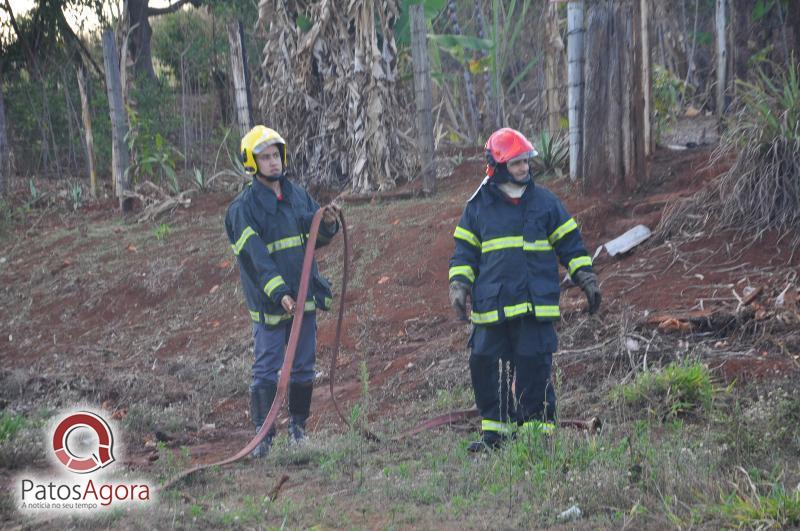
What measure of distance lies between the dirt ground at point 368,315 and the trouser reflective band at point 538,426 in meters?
0.87

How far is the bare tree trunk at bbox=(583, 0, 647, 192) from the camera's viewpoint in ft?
33.3

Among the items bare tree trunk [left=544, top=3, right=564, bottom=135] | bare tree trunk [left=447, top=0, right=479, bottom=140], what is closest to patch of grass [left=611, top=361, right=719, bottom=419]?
bare tree trunk [left=544, top=3, right=564, bottom=135]

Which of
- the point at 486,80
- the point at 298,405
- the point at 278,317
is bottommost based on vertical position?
the point at 298,405

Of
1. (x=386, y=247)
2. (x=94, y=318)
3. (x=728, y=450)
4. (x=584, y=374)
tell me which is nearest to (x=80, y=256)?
(x=94, y=318)

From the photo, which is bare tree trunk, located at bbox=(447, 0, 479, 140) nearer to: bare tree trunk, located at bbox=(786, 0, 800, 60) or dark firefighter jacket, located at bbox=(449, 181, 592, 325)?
bare tree trunk, located at bbox=(786, 0, 800, 60)

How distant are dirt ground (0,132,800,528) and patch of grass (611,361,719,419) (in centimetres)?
28

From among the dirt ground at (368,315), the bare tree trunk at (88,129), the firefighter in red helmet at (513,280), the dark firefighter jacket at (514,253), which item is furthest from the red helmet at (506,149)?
the bare tree trunk at (88,129)

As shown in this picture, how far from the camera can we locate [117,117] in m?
15.4

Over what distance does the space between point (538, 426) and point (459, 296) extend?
34.0 inches

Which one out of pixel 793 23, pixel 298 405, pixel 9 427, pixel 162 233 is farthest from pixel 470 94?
pixel 9 427

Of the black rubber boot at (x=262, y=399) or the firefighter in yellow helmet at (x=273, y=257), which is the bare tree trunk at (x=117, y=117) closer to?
the firefighter in yellow helmet at (x=273, y=257)

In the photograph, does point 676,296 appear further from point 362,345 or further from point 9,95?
point 9,95

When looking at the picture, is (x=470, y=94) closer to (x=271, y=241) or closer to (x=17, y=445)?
(x=271, y=241)

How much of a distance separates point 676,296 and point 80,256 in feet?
27.8
